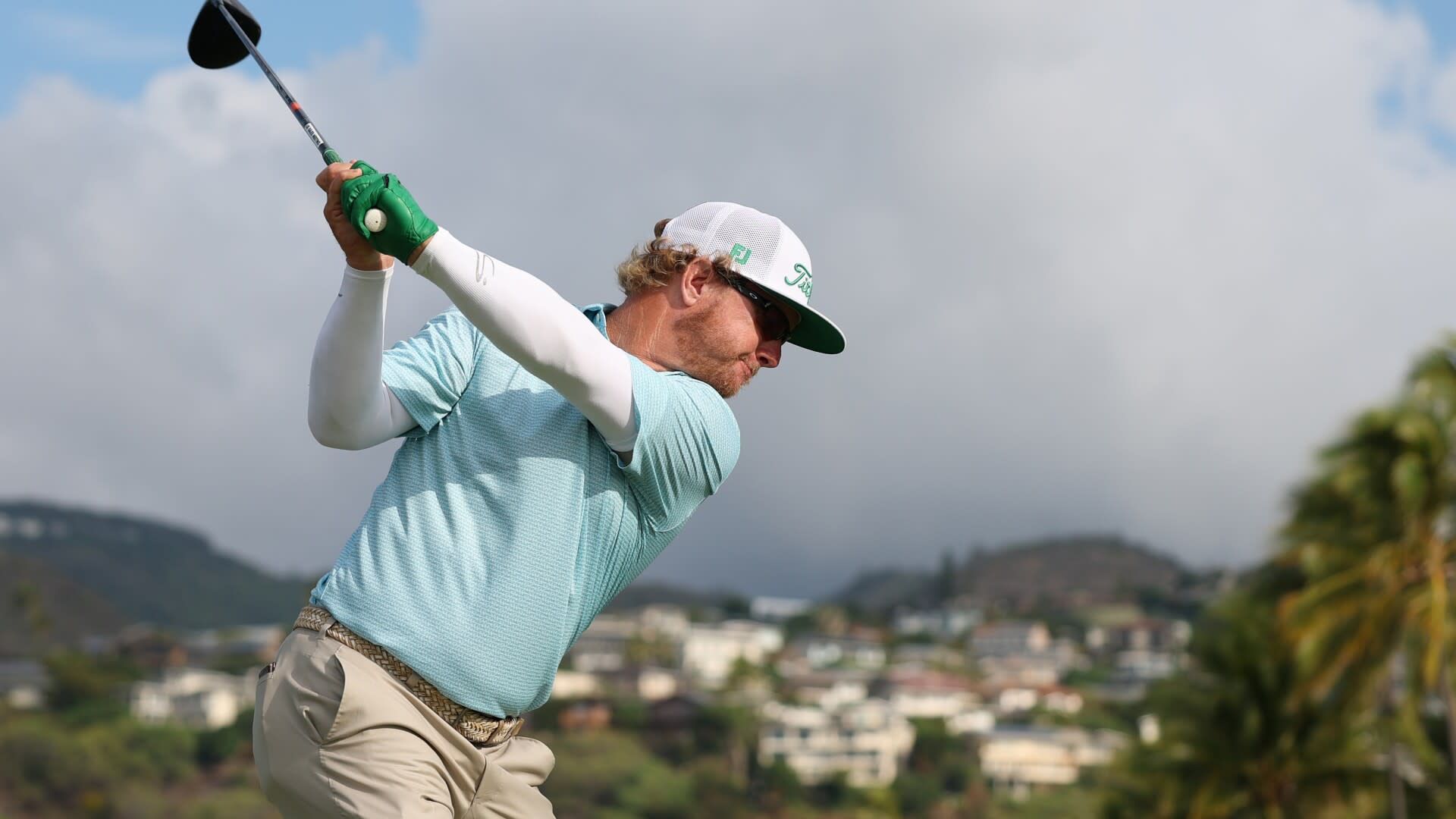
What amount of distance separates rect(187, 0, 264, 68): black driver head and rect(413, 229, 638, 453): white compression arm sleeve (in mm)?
1300

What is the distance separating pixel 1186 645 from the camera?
39.6 meters

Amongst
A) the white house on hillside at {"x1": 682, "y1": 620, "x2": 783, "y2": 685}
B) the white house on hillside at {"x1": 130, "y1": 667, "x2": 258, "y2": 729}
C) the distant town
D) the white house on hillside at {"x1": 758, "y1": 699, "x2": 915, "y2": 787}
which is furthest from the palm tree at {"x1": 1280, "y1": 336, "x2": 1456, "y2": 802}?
the white house on hillside at {"x1": 682, "y1": 620, "x2": 783, "y2": 685}

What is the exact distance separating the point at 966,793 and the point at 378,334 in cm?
12392

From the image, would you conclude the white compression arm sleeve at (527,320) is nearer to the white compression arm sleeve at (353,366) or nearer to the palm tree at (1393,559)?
the white compression arm sleeve at (353,366)

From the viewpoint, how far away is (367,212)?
270cm

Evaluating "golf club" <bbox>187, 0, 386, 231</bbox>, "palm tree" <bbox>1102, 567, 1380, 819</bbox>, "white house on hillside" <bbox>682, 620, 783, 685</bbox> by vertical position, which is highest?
"white house on hillside" <bbox>682, 620, 783, 685</bbox>

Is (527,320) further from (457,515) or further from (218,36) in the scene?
(218,36)

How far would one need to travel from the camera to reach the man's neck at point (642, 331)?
126 inches

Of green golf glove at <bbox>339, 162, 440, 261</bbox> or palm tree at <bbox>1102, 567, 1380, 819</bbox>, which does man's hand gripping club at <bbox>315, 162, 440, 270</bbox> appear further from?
palm tree at <bbox>1102, 567, 1380, 819</bbox>

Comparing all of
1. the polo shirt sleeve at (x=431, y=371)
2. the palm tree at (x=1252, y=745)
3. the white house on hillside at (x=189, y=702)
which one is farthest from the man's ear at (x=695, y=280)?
the white house on hillside at (x=189, y=702)

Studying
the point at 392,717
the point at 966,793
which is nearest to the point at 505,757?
the point at 392,717

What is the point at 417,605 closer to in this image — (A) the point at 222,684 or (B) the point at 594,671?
(A) the point at 222,684

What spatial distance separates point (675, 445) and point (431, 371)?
18.3 inches

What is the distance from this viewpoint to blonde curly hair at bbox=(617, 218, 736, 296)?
3.21 m
